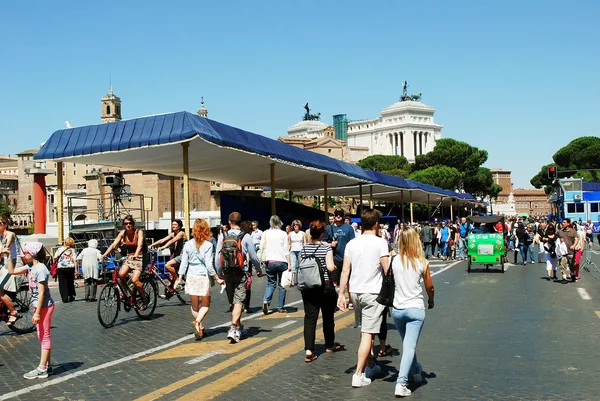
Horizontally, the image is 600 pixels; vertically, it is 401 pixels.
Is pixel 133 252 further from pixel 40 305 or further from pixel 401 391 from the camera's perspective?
pixel 401 391

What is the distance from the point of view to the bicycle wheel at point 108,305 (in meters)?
10.6

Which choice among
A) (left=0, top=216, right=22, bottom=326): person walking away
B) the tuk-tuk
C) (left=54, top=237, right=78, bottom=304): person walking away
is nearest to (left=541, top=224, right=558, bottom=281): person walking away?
the tuk-tuk

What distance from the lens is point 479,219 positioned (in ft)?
72.9

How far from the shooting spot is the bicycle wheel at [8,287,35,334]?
10.8m

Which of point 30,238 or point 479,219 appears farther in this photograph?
point 30,238

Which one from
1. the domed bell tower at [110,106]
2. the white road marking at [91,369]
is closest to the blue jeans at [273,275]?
the white road marking at [91,369]

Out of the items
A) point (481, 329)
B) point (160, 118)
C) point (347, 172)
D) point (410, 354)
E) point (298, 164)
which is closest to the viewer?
point (410, 354)

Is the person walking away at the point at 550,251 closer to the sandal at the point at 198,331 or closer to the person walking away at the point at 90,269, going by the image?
the person walking away at the point at 90,269

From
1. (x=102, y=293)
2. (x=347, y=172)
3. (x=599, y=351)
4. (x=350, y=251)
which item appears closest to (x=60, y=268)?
(x=102, y=293)

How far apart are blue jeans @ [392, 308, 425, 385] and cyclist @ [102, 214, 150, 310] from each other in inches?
231

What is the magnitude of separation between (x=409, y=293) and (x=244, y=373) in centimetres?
206

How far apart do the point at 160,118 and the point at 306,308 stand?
1256 cm

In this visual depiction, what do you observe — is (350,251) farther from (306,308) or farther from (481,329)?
(481,329)

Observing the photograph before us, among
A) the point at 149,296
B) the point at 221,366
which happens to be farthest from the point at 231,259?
the point at 149,296
